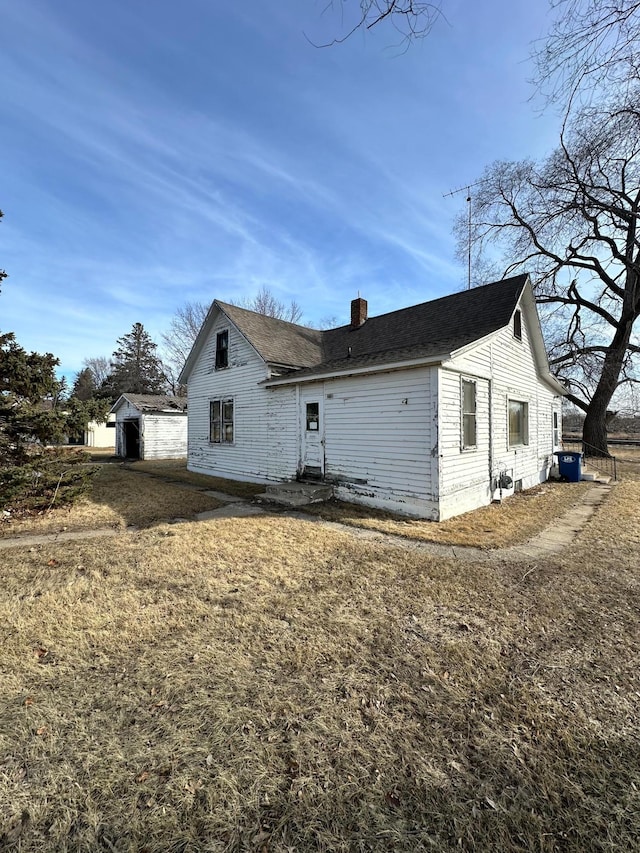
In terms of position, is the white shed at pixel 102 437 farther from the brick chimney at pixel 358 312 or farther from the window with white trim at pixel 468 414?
the window with white trim at pixel 468 414

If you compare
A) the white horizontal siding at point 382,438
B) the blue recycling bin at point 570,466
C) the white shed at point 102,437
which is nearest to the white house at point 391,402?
the white horizontal siding at point 382,438

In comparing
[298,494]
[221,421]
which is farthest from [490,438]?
[221,421]

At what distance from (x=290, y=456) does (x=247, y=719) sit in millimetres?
8632

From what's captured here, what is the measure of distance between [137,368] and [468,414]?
40920 millimetres

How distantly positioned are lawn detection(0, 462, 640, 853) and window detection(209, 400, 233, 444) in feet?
30.2

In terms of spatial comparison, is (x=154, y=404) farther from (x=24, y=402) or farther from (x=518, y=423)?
(x=518, y=423)

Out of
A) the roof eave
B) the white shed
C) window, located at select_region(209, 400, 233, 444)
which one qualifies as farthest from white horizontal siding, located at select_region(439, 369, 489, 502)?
the white shed

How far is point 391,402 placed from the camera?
818cm

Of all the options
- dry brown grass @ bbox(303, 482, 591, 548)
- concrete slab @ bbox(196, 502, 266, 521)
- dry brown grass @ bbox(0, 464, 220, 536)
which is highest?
dry brown grass @ bbox(0, 464, 220, 536)

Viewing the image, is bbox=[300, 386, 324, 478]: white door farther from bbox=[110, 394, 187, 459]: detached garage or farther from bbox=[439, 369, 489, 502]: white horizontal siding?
bbox=[110, 394, 187, 459]: detached garage

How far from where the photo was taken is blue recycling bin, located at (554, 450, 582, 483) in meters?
13.4

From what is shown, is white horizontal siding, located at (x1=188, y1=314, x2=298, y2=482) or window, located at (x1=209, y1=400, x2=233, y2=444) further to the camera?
window, located at (x1=209, y1=400, x2=233, y2=444)

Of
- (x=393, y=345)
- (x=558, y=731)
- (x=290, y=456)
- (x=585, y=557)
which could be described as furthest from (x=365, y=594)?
(x=393, y=345)

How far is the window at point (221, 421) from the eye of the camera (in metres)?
13.7
